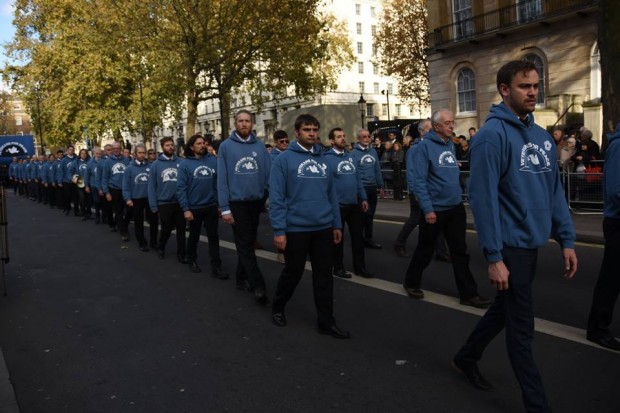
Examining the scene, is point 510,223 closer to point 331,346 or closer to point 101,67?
point 331,346

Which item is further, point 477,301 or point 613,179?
point 477,301

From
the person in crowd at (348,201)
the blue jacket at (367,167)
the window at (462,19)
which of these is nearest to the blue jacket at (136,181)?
the blue jacket at (367,167)

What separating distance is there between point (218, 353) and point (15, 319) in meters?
2.70

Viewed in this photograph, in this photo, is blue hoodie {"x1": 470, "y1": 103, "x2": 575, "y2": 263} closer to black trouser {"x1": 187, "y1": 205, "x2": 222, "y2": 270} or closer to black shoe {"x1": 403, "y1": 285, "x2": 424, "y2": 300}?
black shoe {"x1": 403, "y1": 285, "x2": 424, "y2": 300}

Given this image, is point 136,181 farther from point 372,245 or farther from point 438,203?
point 438,203

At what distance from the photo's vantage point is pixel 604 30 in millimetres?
10992

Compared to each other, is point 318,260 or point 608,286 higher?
point 318,260

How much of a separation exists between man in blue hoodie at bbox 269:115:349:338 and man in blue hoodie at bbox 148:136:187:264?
14.4 ft

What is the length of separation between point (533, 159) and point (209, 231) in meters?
5.43

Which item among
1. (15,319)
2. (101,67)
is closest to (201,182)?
(15,319)

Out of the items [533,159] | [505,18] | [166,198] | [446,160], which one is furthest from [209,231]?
[505,18]

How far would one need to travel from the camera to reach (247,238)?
6.48 m

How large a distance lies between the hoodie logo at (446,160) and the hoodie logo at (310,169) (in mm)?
1673

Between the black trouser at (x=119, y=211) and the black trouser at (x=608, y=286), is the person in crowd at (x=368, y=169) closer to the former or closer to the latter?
the black trouser at (x=608, y=286)
